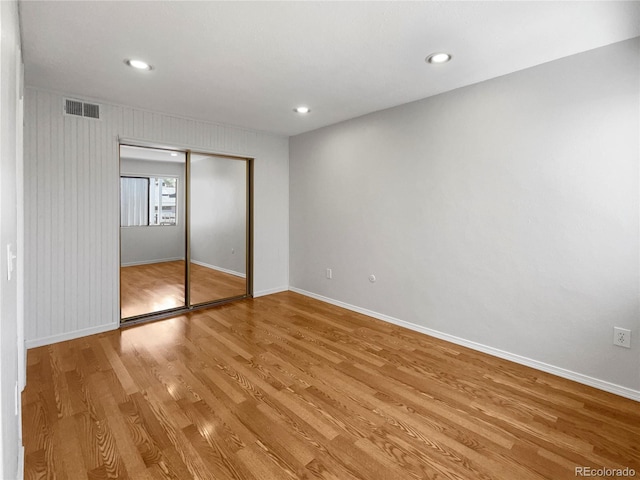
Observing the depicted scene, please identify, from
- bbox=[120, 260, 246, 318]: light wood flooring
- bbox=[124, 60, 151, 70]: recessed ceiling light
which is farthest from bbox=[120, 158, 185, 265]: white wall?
bbox=[124, 60, 151, 70]: recessed ceiling light

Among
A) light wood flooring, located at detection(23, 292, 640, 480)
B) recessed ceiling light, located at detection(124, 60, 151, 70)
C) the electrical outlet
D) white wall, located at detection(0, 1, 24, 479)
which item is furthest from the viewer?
recessed ceiling light, located at detection(124, 60, 151, 70)

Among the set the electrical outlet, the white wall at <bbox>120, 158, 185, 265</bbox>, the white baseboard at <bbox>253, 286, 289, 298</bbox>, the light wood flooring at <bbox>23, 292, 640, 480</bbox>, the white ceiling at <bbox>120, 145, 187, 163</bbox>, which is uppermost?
the white ceiling at <bbox>120, 145, 187, 163</bbox>

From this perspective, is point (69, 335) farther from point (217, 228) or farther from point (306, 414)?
point (306, 414)

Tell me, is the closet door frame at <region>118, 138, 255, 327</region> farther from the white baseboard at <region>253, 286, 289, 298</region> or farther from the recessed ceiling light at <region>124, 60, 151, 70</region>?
the recessed ceiling light at <region>124, 60, 151, 70</region>

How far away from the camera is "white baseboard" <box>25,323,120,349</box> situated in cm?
315

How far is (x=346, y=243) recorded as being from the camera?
172 inches

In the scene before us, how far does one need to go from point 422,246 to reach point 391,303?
82 cm

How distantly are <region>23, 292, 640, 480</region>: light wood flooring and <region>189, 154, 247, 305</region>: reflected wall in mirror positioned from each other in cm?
148

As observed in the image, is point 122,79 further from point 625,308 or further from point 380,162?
point 625,308

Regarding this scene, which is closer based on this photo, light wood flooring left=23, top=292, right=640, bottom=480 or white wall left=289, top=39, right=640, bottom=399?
light wood flooring left=23, top=292, right=640, bottom=480

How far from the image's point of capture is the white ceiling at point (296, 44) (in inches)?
76.6

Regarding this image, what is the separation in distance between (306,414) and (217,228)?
10.7ft

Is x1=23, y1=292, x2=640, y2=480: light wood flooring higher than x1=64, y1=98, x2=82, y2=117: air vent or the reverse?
the reverse

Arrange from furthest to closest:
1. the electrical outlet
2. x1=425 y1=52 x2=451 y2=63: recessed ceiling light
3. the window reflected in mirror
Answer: the window reflected in mirror < x1=425 y1=52 x2=451 y2=63: recessed ceiling light < the electrical outlet
